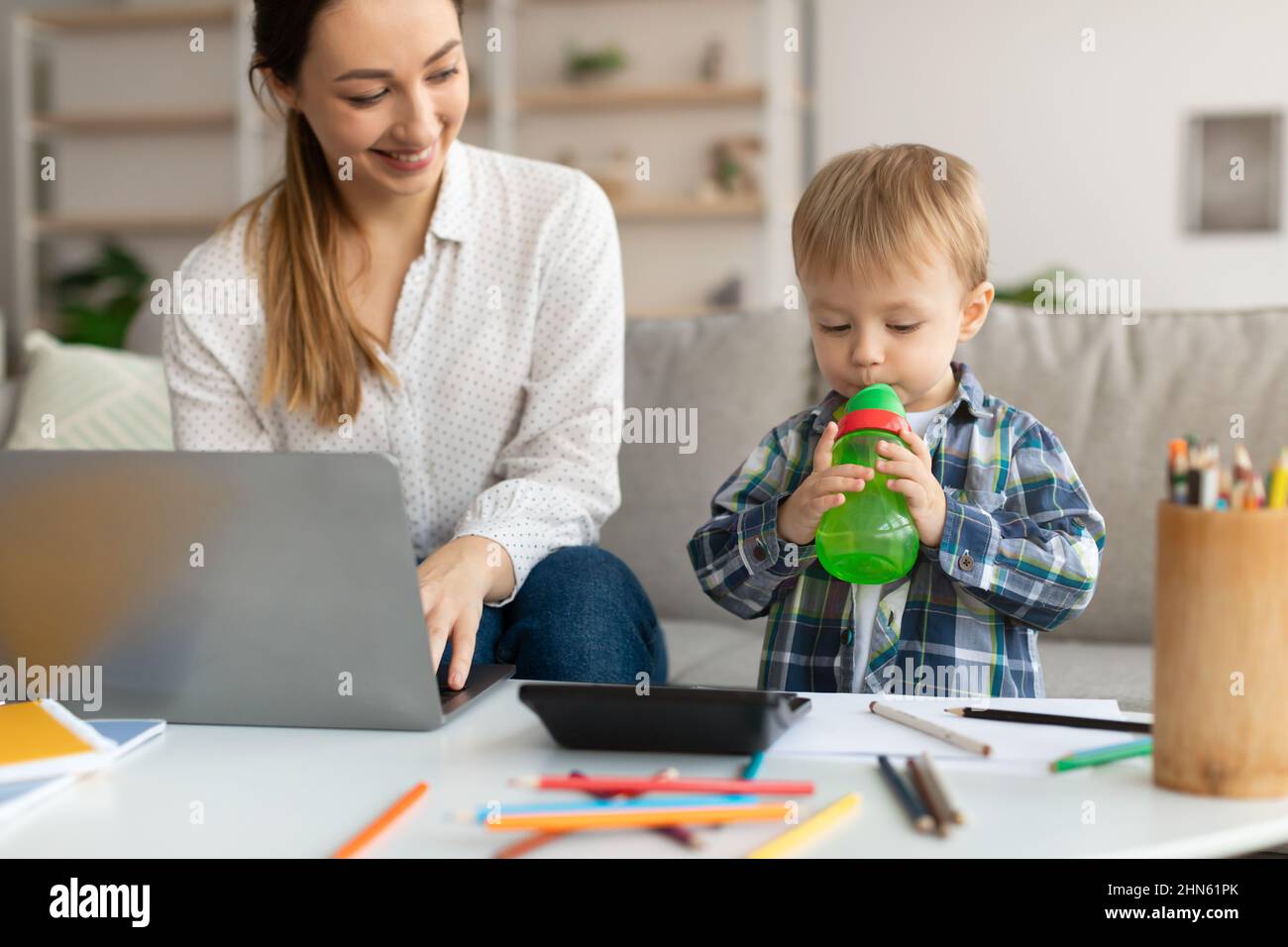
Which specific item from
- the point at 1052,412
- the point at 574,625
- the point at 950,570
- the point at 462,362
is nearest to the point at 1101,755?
Answer: the point at 950,570

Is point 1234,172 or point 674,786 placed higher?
point 1234,172

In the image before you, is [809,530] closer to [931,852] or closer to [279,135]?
[931,852]

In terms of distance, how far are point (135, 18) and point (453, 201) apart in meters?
4.32

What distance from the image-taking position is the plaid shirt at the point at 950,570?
1077 mm

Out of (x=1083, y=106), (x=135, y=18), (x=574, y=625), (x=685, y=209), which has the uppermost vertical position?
(x=135, y=18)

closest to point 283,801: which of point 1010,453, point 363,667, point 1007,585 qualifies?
point 363,667

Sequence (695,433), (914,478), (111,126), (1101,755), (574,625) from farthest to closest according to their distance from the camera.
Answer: (111,126), (695,433), (574,625), (914,478), (1101,755)

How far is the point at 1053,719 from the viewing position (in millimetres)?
818

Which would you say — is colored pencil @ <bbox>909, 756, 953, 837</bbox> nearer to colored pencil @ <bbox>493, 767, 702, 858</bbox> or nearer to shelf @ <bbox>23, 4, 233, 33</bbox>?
colored pencil @ <bbox>493, 767, 702, 858</bbox>

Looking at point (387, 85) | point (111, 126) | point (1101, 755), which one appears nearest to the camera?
point (1101, 755)

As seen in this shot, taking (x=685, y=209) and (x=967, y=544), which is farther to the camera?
(x=685, y=209)

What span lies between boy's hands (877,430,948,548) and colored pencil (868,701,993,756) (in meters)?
0.17

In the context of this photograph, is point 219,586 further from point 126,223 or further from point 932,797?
point 126,223

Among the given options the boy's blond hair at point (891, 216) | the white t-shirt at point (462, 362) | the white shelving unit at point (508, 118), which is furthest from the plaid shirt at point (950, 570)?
the white shelving unit at point (508, 118)
